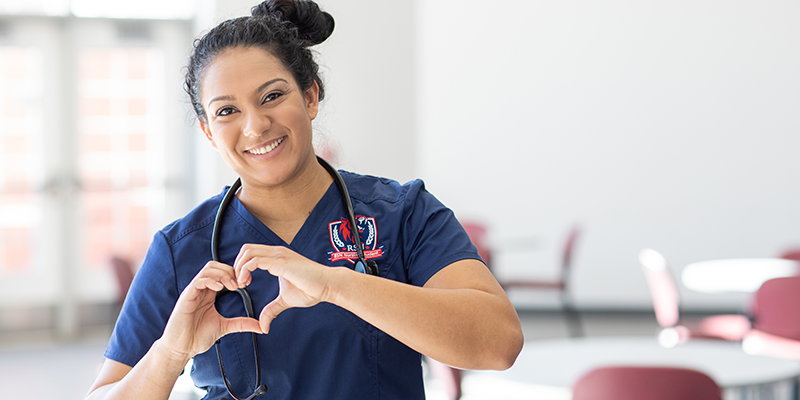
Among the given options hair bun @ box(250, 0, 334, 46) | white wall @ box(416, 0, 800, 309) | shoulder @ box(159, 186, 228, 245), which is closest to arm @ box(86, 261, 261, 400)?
shoulder @ box(159, 186, 228, 245)

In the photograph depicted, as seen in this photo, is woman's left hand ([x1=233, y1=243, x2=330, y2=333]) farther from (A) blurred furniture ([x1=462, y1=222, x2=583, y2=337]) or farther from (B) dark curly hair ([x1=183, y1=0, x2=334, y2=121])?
(A) blurred furniture ([x1=462, y1=222, x2=583, y2=337])

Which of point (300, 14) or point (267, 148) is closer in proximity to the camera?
point (267, 148)

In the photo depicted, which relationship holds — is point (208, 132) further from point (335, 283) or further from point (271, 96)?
point (335, 283)

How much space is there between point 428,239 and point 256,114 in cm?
35

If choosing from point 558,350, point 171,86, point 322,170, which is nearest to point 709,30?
point 558,350

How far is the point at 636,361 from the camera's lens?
2.11 m

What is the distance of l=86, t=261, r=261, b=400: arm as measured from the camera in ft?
3.23

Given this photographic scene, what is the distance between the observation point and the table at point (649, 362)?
186cm

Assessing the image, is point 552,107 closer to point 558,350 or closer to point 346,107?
point 346,107

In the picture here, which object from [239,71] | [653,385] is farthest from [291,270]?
[653,385]

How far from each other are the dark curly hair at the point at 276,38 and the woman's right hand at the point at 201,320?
320 mm

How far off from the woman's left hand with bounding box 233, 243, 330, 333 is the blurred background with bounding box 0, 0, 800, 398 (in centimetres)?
384

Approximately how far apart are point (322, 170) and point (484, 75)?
14.6 feet

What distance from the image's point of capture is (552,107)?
5352 mm
